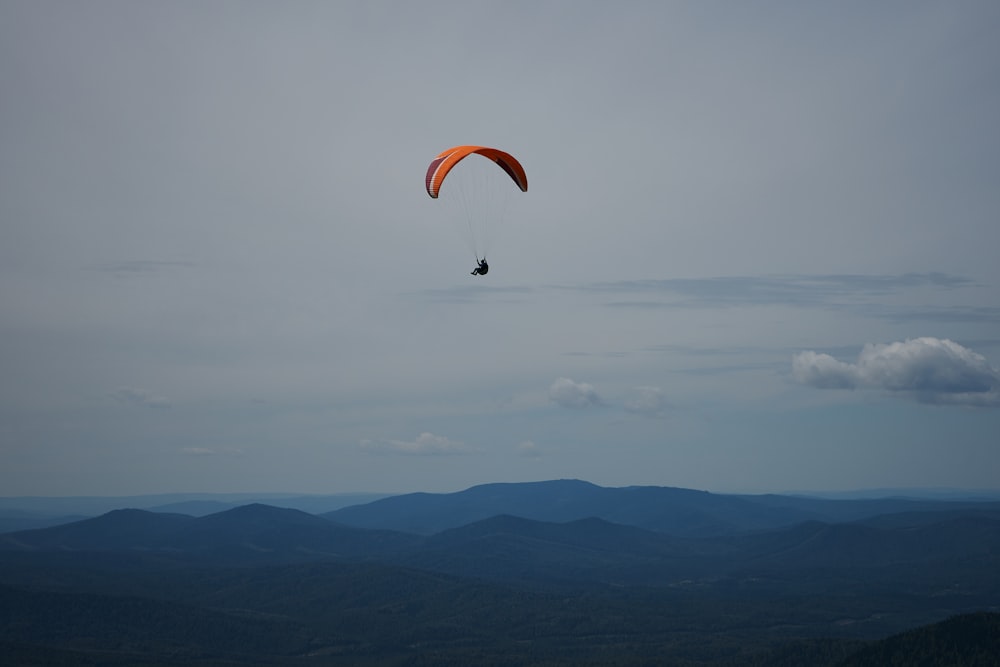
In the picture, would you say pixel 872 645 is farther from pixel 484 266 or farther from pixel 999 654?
pixel 484 266

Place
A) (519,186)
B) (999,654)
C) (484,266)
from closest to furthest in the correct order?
1. (484,266)
2. (519,186)
3. (999,654)

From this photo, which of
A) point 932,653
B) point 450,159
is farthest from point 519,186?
point 932,653

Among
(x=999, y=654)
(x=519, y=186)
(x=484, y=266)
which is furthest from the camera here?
(x=999, y=654)

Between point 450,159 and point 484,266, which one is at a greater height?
point 450,159

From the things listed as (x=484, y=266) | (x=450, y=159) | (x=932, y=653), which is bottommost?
(x=932, y=653)

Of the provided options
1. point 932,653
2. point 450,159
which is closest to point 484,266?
point 450,159

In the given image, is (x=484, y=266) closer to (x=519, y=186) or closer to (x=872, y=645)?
(x=519, y=186)

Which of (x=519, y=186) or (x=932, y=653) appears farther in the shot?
(x=932, y=653)
